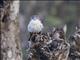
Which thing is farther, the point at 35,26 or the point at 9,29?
the point at 35,26

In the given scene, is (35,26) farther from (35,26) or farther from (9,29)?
(9,29)

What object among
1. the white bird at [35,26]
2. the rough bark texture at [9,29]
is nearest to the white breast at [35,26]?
the white bird at [35,26]

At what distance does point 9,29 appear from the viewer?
2.11 meters

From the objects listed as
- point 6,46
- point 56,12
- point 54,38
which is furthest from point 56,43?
point 56,12

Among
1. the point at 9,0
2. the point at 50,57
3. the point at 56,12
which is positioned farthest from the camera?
the point at 56,12

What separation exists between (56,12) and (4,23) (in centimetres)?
755

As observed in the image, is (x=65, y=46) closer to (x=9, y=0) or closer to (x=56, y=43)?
(x=56, y=43)

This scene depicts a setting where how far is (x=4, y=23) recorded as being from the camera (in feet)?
6.89

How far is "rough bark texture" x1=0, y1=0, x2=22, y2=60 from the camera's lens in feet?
6.86

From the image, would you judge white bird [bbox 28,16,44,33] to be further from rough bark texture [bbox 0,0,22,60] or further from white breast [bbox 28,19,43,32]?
rough bark texture [bbox 0,0,22,60]

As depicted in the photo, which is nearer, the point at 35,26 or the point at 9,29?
the point at 9,29

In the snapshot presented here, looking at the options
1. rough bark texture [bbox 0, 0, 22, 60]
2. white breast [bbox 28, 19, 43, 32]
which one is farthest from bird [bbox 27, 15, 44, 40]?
rough bark texture [bbox 0, 0, 22, 60]

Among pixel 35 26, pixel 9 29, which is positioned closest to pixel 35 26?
pixel 35 26

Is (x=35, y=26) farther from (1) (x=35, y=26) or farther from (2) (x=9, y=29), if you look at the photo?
(2) (x=9, y=29)
